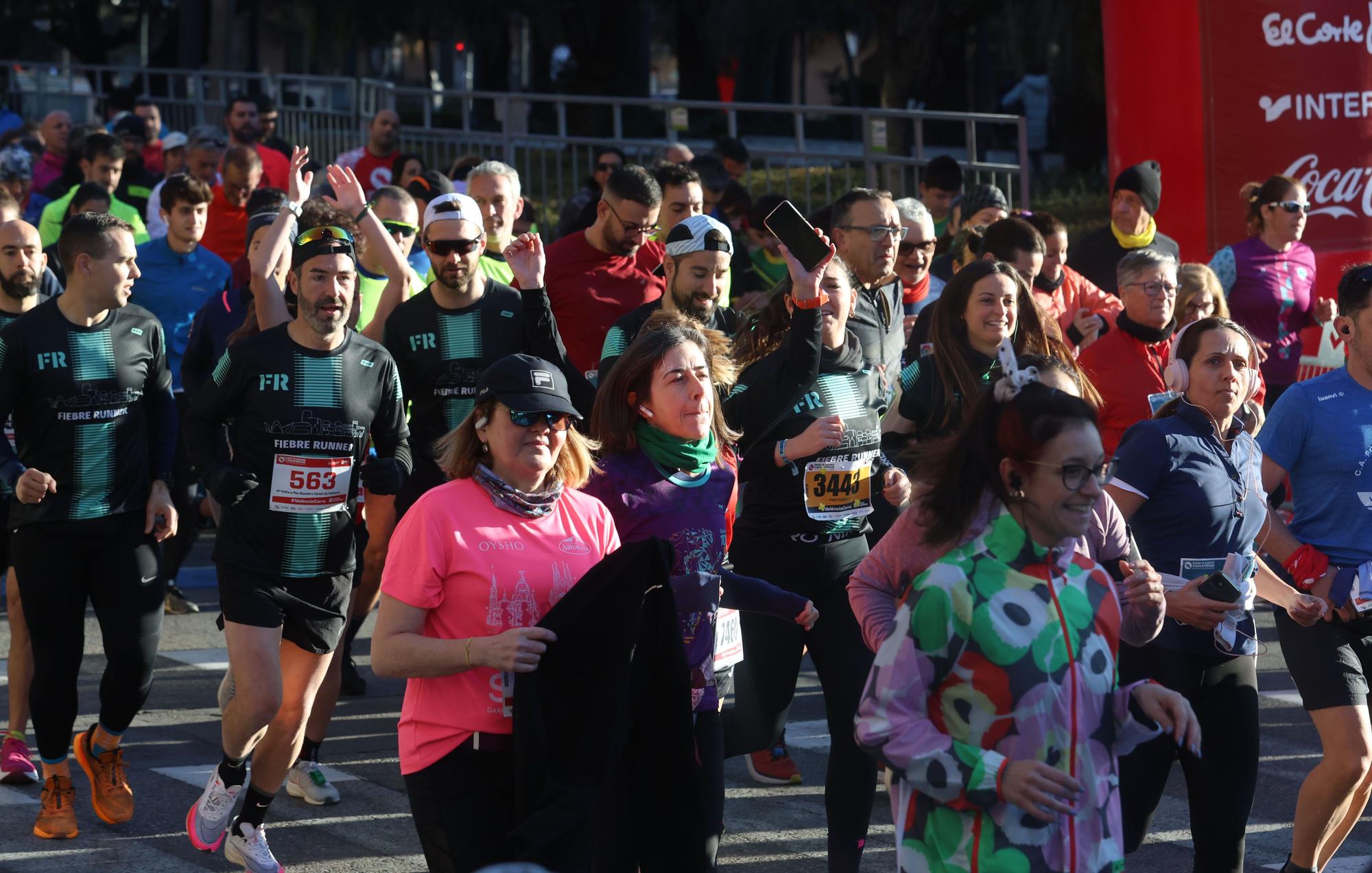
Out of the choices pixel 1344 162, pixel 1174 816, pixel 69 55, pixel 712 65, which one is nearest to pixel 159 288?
pixel 1174 816

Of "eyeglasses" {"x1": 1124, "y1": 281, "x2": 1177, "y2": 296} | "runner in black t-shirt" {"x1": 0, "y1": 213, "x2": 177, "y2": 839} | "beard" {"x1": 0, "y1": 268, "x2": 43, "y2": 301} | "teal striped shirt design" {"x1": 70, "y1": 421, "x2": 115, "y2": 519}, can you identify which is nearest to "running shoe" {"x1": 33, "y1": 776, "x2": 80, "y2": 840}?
"runner in black t-shirt" {"x1": 0, "y1": 213, "x2": 177, "y2": 839}

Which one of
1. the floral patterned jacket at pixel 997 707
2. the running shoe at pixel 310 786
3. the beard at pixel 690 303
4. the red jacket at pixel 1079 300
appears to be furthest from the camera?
the red jacket at pixel 1079 300

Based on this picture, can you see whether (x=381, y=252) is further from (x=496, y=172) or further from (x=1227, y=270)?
(x=1227, y=270)

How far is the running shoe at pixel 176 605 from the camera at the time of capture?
32.2 feet

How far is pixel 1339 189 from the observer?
432 inches

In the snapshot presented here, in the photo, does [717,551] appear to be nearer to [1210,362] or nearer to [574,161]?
[1210,362]

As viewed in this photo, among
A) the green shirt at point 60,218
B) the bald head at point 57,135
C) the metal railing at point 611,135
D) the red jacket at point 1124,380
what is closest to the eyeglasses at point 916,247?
the red jacket at point 1124,380

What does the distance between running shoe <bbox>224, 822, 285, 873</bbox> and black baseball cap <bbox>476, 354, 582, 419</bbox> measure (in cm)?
203

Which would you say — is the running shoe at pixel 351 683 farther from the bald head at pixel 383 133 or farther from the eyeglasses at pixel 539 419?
the bald head at pixel 383 133

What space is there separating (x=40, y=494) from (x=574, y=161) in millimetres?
8887

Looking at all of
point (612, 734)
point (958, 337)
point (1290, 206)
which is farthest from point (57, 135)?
point (612, 734)

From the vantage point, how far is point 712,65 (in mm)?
38719

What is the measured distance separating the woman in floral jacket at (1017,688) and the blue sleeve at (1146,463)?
5.57ft

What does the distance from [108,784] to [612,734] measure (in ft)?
9.52
